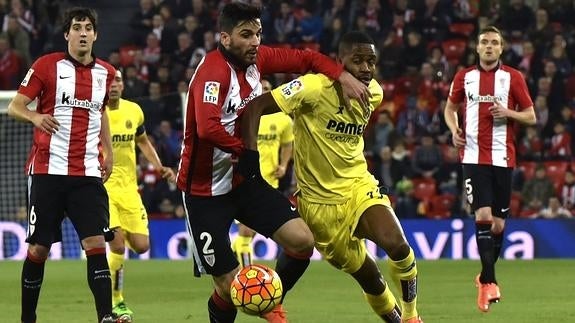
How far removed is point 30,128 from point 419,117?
6.29m

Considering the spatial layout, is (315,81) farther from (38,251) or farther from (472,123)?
(472,123)

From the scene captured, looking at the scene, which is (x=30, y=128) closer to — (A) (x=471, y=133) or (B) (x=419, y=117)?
(B) (x=419, y=117)

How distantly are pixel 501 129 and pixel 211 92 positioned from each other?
16.5 feet

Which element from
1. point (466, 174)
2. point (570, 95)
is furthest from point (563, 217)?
point (466, 174)

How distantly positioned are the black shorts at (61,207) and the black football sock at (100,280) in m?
0.15

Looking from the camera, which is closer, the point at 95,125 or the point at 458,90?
the point at 95,125

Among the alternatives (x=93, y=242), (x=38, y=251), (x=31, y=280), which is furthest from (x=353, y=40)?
(x=31, y=280)

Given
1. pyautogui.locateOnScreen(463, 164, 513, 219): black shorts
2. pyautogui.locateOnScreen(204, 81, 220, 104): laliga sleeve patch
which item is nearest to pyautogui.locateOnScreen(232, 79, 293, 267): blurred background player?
pyautogui.locateOnScreen(463, 164, 513, 219): black shorts

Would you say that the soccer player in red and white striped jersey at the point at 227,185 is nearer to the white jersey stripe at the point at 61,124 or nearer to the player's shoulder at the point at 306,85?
the player's shoulder at the point at 306,85

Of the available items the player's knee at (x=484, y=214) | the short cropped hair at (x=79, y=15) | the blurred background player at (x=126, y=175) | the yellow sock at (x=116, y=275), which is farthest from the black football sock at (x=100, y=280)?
the player's knee at (x=484, y=214)

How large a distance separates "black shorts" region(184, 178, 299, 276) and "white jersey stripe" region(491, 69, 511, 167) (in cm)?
442

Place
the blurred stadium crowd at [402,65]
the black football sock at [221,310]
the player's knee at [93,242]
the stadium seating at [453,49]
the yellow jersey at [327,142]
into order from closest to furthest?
1. the black football sock at [221,310]
2. the yellow jersey at [327,142]
3. the player's knee at [93,242]
4. the blurred stadium crowd at [402,65]
5. the stadium seating at [453,49]

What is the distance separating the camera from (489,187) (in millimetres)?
12164

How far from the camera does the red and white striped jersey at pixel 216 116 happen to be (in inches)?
309
